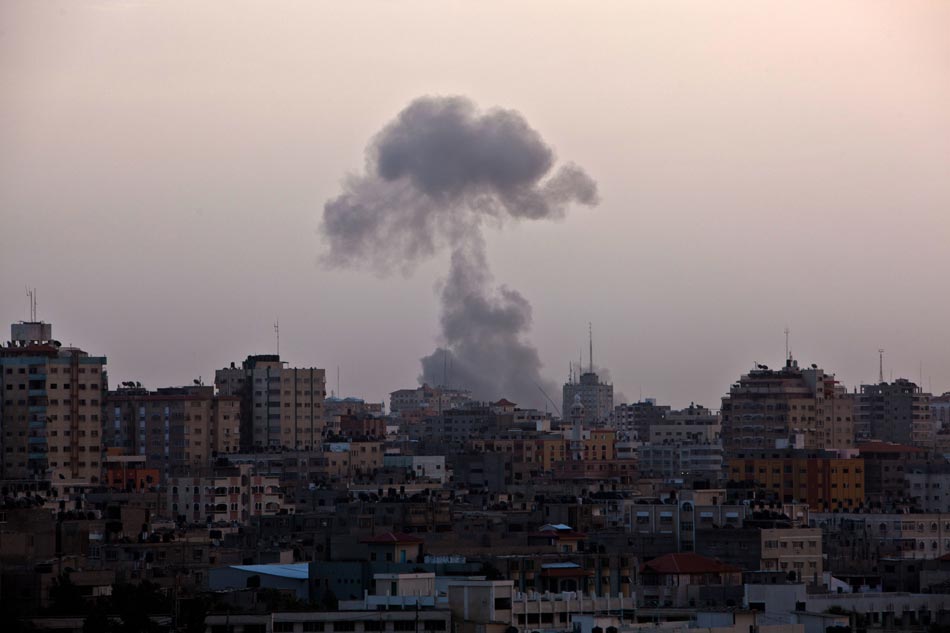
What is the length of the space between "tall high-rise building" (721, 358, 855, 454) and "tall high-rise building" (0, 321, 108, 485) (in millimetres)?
51780

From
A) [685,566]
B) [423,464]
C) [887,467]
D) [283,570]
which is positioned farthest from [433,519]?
[887,467]

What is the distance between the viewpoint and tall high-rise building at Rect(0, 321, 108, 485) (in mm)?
144750

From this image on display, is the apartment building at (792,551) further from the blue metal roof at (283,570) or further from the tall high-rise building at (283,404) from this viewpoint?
the tall high-rise building at (283,404)

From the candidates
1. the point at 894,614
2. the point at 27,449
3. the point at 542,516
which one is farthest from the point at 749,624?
the point at 27,449

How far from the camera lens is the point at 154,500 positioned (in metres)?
130

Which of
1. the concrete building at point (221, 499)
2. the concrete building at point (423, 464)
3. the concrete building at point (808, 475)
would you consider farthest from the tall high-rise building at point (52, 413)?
the concrete building at point (808, 475)

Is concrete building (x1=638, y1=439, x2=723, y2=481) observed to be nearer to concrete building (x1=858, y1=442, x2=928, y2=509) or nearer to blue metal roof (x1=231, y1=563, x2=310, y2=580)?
concrete building (x1=858, y1=442, x2=928, y2=509)

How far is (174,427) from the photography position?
17338cm

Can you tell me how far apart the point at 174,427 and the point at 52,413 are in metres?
28.0

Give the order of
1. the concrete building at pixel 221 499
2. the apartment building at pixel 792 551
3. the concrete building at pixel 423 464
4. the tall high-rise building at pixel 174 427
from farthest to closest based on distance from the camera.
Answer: the tall high-rise building at pixel 174 427, the concrete building at pixel 423 464, the concrete building at pixel 221 499, the apartment building at pixel 792 551

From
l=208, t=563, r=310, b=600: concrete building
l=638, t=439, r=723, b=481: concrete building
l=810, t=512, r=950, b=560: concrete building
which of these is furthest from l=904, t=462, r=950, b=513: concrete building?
l=208, t=563, r=310, b=600: concrete building

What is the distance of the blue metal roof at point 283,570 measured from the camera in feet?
285

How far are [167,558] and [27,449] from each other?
50611 mm

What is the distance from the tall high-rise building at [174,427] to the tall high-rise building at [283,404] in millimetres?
7766
